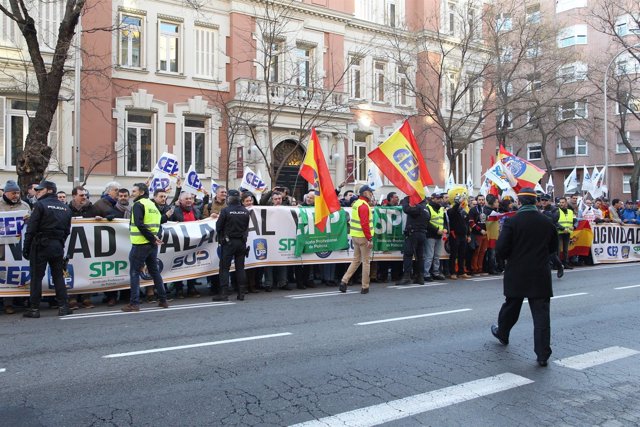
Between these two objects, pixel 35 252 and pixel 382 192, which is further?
pixel 382 192

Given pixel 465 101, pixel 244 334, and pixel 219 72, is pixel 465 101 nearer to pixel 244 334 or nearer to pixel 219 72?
pixel 219 72

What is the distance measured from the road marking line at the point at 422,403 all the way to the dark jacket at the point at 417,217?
7053mm

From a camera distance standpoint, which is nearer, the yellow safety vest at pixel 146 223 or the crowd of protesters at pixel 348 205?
the yellow safety vest at pixel 146 223

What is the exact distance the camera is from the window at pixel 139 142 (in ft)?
74.5

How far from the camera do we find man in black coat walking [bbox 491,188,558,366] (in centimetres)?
638

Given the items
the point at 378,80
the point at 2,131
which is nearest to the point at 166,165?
the point at 2,131

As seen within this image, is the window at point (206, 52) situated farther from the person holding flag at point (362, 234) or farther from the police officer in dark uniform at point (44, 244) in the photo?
the police officer in dark uniform at point (44, 244)

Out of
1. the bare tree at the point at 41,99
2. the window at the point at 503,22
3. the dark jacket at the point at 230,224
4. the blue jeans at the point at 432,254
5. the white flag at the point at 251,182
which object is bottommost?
the blue jeans at the point at 432,254

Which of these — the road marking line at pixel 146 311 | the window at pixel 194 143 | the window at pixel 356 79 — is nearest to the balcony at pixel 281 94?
the window at pixel 194 143

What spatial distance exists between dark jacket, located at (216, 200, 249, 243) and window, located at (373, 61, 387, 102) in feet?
67.1

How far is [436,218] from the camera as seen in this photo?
43.7 ft

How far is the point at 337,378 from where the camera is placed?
18.1ft

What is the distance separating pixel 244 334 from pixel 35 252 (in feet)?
12.2

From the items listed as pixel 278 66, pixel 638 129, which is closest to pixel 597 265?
pixel 278 66
